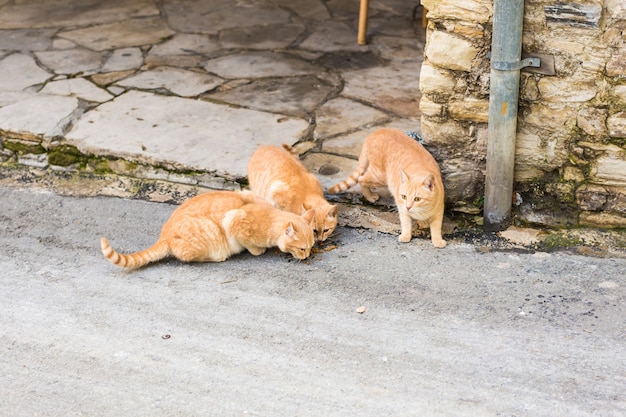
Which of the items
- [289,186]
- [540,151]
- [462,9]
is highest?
[462,9]

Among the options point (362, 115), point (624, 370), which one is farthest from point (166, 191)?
point (624, 370)

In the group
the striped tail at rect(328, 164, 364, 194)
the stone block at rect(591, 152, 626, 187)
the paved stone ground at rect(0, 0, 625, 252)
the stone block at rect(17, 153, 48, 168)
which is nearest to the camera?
the stone block at rect(591, 152, 626, 187)

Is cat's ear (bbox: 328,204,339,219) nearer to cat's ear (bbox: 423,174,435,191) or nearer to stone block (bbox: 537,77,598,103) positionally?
cat's ear (bbox: 423,174,435,191)

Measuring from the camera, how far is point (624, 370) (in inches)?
128

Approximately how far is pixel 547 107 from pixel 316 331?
1605 millimetres

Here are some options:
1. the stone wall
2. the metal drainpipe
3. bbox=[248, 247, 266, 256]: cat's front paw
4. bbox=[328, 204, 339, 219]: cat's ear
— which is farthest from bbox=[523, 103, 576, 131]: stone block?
bbox=[248, 247, 266, 256]: cat's front paw

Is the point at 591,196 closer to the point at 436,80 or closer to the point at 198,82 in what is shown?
the point at 436,80

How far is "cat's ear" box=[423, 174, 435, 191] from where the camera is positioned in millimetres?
4054

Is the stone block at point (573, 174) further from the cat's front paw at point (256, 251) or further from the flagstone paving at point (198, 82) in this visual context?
the cat's front paw at point (256, 251)

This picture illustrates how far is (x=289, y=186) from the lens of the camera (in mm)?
4406

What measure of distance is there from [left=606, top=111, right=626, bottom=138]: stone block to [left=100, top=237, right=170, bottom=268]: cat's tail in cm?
221

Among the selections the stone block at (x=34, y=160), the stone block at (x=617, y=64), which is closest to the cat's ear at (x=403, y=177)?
the stone block at (x=617, y=64)

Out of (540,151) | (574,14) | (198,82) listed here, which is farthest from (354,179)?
(198,82)

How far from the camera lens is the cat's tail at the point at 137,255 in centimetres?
388
